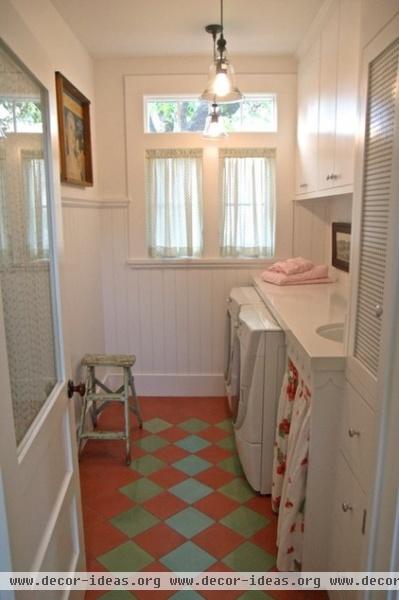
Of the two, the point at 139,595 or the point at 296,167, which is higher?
the point at 296,167

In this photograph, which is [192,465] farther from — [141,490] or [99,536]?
[99,536]

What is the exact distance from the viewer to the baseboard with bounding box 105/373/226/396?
3580mm

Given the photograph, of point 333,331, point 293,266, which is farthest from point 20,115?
point 293,266

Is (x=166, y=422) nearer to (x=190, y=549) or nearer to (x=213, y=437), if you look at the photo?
(x=213, y=437)

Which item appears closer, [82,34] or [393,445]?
[393,445]

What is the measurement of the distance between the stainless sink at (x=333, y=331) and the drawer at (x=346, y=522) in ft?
1.84

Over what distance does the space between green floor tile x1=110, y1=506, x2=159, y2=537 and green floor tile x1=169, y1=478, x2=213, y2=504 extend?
0.21m

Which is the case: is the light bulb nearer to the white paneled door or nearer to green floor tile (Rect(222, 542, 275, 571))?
the white paneled door

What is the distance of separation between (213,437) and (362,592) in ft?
6.23

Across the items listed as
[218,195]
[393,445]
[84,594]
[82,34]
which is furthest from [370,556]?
[82,34]

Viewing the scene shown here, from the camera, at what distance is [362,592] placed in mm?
1079

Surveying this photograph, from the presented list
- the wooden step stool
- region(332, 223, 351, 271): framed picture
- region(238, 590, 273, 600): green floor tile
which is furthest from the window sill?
region(238, 590, 273, 600): green floor tile

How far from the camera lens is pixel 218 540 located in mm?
2031

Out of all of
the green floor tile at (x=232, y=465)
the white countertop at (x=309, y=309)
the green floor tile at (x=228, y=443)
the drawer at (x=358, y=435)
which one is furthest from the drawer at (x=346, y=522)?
the green floor tile at (x=228, y=443)
